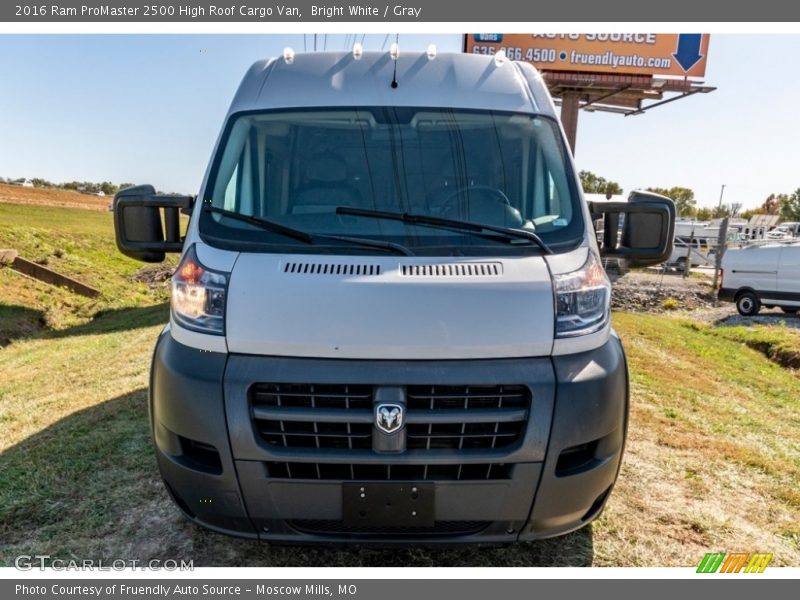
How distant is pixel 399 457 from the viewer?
2.47 metres

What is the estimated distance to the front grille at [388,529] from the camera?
2.56m

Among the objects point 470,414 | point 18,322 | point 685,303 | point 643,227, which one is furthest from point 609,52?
point 470,414

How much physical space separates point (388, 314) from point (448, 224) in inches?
25.7

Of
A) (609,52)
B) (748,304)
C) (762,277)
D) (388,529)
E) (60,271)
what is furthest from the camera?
(609,52)

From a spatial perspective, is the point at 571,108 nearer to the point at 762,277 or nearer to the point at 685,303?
the point at 685,303

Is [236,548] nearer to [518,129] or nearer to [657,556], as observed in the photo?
[657,556]

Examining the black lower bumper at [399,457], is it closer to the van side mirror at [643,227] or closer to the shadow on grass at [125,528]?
the shadow on grass at [125,528]

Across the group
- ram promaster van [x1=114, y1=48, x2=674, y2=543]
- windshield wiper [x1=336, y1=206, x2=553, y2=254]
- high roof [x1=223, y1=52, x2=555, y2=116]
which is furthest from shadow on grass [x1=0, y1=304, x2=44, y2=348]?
windshield wiper [x1=336, y1=206, x2=553, y2=254]

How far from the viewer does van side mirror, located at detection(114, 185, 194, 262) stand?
333 cm

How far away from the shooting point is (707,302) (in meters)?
18.5

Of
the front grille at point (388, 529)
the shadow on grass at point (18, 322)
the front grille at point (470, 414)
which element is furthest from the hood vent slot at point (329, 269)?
the shadow on grass at point (18, 322)

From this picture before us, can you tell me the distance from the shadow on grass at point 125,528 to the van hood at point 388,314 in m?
0.93

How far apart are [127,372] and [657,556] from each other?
6127 millimetres
